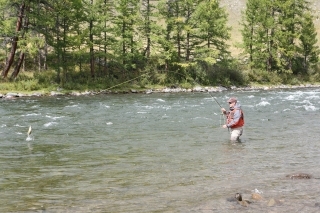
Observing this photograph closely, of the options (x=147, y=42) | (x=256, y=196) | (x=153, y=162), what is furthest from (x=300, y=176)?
(x=147, y=42)

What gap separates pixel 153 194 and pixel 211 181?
5.70ft

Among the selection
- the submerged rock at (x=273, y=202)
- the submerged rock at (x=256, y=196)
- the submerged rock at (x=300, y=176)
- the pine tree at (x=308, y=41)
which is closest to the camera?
the submerged rock at (x=273, y=202)

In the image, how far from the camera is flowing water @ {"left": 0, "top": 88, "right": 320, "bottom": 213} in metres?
8.89

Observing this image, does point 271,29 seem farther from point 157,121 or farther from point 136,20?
point 157,121

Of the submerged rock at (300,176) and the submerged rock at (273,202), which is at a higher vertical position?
the submerged rock at (300,176)

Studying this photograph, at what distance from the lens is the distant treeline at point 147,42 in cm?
3928

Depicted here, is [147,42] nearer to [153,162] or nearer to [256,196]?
[153,162]

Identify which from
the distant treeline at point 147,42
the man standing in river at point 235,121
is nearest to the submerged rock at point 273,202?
the man standing in river at point 235,121

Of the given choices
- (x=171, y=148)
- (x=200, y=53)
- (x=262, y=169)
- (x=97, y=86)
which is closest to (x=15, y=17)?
(x=97, y=86)

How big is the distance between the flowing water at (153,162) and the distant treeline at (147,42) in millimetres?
17594

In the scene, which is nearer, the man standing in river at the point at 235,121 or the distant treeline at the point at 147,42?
the man standing in river at the point at 235,121

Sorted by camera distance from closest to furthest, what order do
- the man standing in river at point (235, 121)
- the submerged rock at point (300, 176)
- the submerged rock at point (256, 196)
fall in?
the submerged rock at point (256, 196) → the submerged rock at point (300, 176) → the man standing in river at point (235, 121)

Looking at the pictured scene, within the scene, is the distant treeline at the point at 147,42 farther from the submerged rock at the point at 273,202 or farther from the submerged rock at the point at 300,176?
the submerged rock at the point at 273,202

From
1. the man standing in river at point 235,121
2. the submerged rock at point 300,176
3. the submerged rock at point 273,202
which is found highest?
the man standing in river at point 235,121
